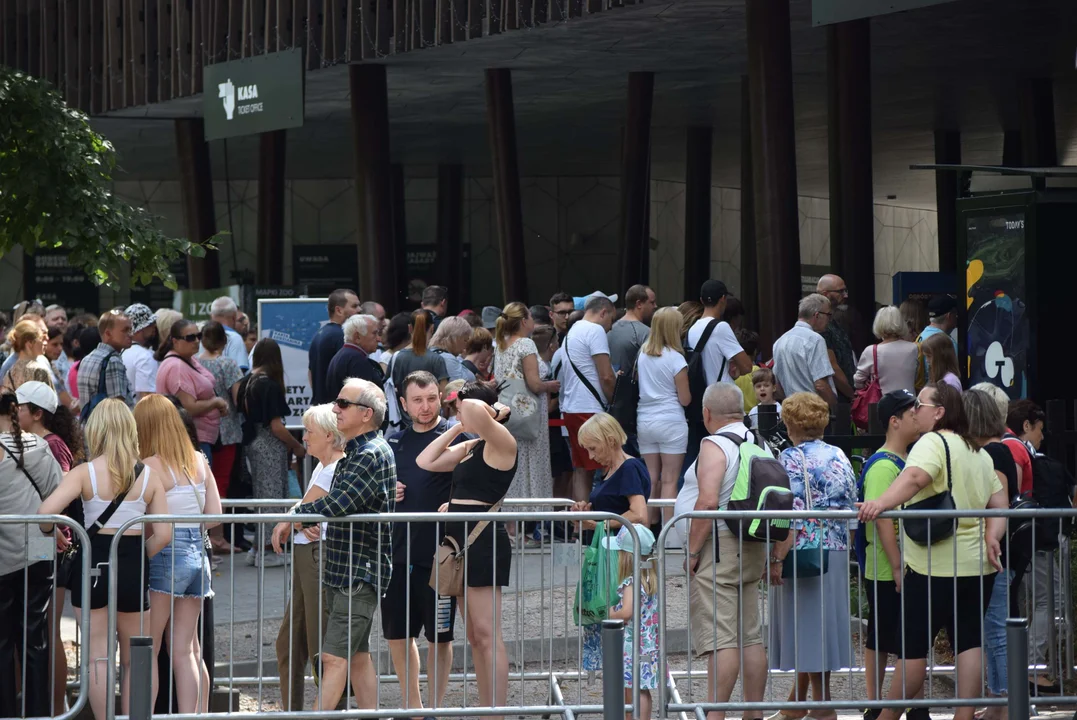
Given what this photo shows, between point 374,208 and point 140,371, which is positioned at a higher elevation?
point 374,208

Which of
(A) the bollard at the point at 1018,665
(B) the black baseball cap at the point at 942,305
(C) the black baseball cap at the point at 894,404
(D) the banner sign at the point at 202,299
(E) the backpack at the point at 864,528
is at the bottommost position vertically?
A: (A) the bollard at the point at 1018,665

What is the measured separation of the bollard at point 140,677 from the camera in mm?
5965

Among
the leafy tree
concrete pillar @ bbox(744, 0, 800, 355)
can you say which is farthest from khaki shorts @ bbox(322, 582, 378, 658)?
concrete pillar @ bbox(744, 0, 800, 355)

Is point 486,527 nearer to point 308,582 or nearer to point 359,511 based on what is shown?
point 359,511

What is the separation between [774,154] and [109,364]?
234 inches

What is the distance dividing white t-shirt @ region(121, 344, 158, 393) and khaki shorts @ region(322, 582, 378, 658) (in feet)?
17.9

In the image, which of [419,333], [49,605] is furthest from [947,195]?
[49,605]

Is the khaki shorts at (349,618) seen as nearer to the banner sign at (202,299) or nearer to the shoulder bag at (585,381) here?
the shoulder bag at (585,381)

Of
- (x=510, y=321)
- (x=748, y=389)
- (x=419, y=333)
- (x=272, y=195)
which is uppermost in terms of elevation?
(x=272, y=195)

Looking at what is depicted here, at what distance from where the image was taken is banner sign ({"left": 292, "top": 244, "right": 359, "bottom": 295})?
32688mm

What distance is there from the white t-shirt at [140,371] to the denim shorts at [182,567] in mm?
5097

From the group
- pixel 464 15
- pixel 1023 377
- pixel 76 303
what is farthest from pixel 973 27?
pixel 76 303

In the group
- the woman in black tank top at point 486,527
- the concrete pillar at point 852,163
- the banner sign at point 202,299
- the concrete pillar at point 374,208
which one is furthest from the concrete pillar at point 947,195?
the woman in black tank top at point 486,527

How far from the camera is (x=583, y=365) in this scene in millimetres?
12461
